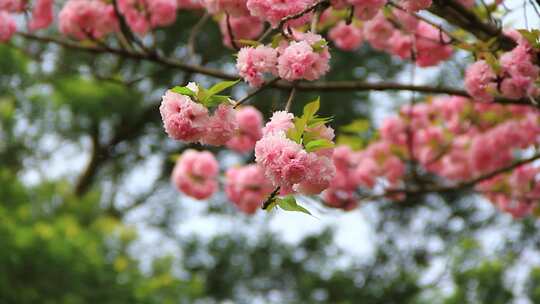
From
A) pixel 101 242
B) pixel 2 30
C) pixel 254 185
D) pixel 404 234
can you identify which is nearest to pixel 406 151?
pixel 254 185

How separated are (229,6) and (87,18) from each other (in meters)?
1.04

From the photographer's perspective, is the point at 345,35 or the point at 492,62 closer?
the point at 492,62

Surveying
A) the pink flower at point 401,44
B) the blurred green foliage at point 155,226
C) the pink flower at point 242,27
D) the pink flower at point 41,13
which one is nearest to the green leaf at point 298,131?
the pink flower at point 242,27

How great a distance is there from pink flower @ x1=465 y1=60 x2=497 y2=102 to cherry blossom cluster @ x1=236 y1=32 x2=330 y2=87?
0.50 metres

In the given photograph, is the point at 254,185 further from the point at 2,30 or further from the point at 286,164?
the point at 286,164

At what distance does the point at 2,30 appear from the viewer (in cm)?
266

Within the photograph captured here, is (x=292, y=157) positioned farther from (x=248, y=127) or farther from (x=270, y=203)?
(x=248, y=127)

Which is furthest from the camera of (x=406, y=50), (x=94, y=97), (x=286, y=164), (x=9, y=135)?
(x=9, y=135)

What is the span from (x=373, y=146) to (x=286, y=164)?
2.32m

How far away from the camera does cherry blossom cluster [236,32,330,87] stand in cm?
134

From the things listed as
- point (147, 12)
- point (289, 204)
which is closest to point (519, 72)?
point (289, 204)

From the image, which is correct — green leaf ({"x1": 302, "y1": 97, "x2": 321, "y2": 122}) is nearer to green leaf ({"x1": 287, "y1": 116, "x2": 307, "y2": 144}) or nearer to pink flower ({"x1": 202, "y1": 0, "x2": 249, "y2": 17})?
green leaf ({"x1": 287, "y1": 116, "x2": 307, "y2": 144})

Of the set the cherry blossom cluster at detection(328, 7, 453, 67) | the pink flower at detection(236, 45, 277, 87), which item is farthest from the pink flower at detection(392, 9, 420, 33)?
the pink flower at detection(236, 45, 277, 87)

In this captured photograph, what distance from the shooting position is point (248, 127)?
9.82 feet
